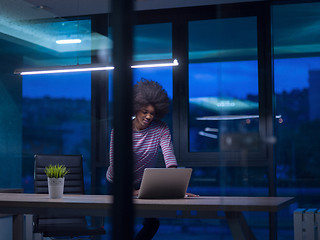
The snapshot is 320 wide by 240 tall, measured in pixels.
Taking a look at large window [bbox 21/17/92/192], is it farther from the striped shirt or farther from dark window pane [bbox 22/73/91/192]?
the striped shirt

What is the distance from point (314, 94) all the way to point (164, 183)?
2940mm

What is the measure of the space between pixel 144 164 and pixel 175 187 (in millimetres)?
642

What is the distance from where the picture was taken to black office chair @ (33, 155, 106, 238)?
3.41 metres

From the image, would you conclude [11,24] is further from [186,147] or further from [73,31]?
[186,147]

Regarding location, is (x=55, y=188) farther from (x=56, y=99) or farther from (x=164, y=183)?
(x=56, y=99)

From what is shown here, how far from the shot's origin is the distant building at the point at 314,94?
4681 mm

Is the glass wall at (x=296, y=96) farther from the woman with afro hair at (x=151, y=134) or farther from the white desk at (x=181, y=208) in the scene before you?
the white desk at (x=181, y=208)

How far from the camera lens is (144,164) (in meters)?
3.13

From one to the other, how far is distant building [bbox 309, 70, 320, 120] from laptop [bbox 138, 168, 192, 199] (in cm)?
258

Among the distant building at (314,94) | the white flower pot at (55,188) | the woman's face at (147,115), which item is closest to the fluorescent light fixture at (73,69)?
the woman's face at (147,115)

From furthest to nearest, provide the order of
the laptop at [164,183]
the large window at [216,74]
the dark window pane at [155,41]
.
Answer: the dark window pane at [155,41] < the large window at [216,74] < the laptop at [164,183]

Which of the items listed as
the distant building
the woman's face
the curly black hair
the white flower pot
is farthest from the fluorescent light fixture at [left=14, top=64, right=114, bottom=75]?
the distant building

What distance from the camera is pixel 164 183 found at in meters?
2.46

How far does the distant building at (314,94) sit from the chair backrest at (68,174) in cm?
242
